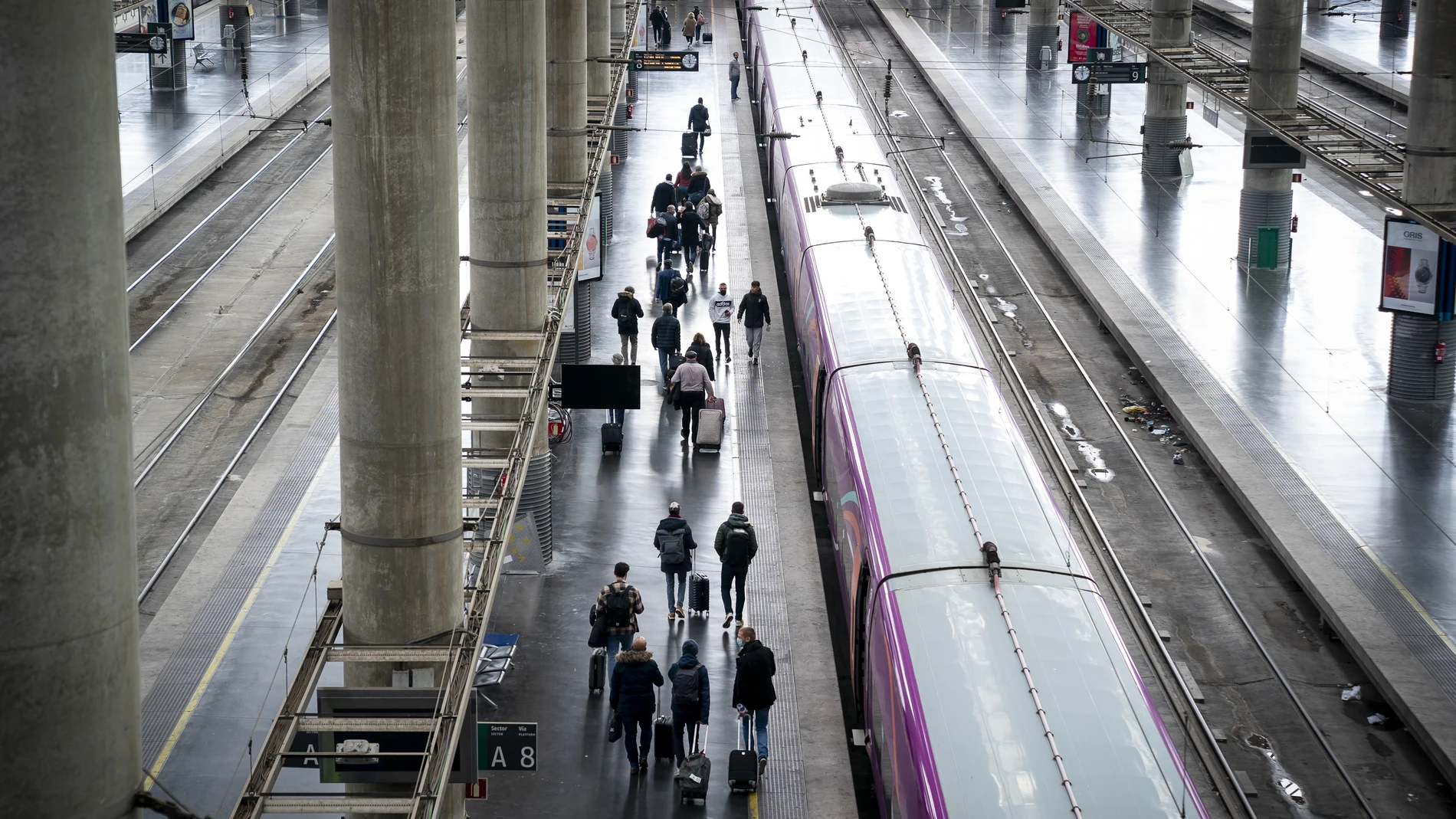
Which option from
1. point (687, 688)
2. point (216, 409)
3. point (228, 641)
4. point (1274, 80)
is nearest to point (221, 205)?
point (216, 409)

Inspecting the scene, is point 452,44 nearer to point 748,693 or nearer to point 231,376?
point 748,693

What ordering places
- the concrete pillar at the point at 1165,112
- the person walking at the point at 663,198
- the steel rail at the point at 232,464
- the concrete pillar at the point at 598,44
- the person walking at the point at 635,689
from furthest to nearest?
1. the concrete pillar at the point at 1165,112
2. the concrete pillar at the point at 598,44
3. the person walking at the point at 663,198
4. the steel rail at the point at 232,464
5. the person walking at the point at 635,689

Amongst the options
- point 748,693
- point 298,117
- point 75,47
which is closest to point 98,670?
point 75,47

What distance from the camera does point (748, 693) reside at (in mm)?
15102

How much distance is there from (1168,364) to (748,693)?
1550cm

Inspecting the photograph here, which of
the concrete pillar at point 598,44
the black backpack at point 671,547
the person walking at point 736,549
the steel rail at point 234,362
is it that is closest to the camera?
the person walking at point 736,549

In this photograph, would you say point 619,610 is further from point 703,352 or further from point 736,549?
point 703,352

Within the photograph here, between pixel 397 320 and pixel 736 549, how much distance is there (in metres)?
6.67

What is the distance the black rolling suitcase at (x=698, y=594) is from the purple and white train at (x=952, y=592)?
1611 mm

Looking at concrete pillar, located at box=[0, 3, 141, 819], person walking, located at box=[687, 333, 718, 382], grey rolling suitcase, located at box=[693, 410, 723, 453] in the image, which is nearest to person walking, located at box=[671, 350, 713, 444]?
grey rolling suitcase, located at box=[693, 410, 723, 453]

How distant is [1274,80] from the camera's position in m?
33.0

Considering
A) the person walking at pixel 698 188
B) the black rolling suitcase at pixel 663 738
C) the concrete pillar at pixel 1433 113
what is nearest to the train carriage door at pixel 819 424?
the black rolling suitcase at pixel 663 738

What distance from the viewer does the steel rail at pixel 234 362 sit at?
78.7 ft

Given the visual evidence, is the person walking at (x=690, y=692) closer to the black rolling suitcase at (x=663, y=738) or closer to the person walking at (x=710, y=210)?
the black rolling suitcase at (x=663, y=738)
